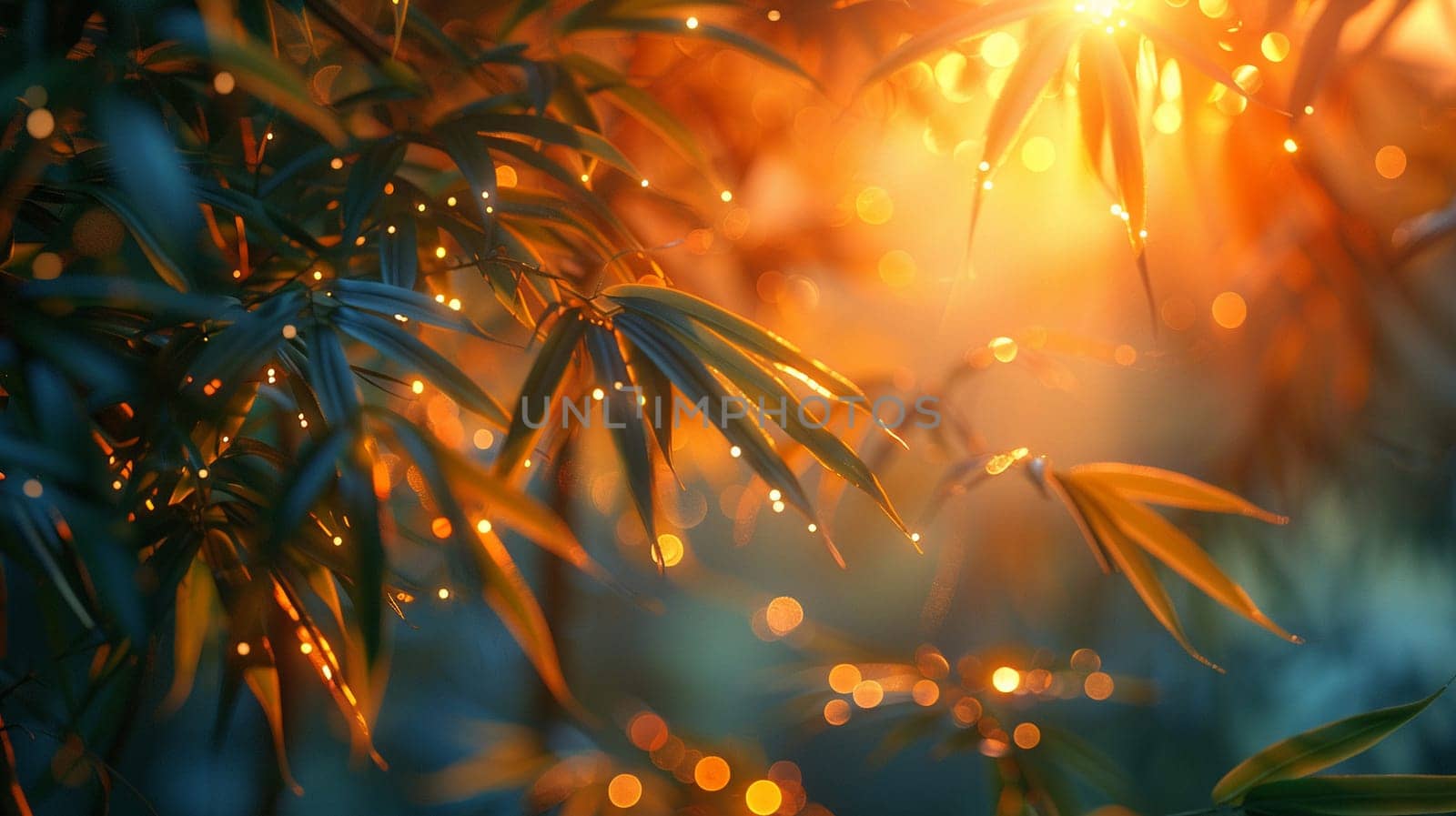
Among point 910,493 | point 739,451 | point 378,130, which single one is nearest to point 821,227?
point 910,493

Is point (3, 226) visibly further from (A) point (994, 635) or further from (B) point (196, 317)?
(A) point (994, 635)

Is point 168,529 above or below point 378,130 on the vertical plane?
below

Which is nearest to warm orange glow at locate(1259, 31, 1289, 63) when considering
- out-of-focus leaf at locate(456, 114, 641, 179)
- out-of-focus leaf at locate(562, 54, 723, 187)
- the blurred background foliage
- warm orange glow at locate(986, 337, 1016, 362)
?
the blurred background foliage

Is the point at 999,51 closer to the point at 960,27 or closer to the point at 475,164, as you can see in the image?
the point at 960,27

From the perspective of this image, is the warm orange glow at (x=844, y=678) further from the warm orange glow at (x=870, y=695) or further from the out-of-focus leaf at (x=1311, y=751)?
the out-of-focus leaf at (x=1311, y=751)

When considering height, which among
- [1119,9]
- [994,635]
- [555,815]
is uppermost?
[1119,9]
